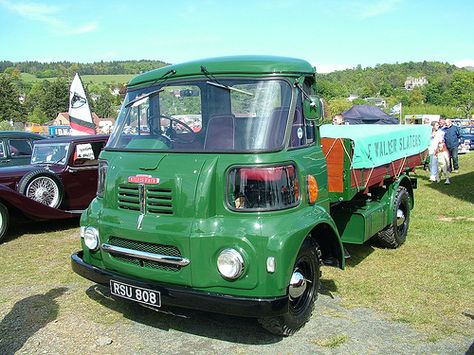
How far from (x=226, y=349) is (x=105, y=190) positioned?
179cm

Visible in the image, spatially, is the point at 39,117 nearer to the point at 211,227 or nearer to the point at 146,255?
the point at 146,255

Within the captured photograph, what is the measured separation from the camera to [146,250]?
13.1ft

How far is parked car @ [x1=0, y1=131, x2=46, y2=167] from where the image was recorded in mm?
10414

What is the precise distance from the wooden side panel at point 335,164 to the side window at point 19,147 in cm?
790

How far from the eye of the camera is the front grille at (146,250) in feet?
12.7

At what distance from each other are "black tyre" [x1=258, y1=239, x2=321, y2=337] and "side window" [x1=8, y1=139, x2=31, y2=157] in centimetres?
846

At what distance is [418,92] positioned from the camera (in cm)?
14050

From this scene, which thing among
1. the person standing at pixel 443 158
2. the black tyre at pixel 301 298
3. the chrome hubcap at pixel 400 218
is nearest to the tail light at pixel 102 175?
the black tyre at pixel 301 298

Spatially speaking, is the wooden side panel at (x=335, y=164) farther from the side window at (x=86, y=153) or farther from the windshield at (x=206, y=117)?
the side window at (x=86, y=153)

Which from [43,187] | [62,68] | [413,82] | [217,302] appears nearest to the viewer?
[217,302]

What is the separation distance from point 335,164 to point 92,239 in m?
2.68

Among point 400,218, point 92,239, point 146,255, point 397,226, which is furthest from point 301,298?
point 400,218

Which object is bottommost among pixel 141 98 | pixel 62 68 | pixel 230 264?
pixel 230 264

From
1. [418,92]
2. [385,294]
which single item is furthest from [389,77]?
[385,294]
